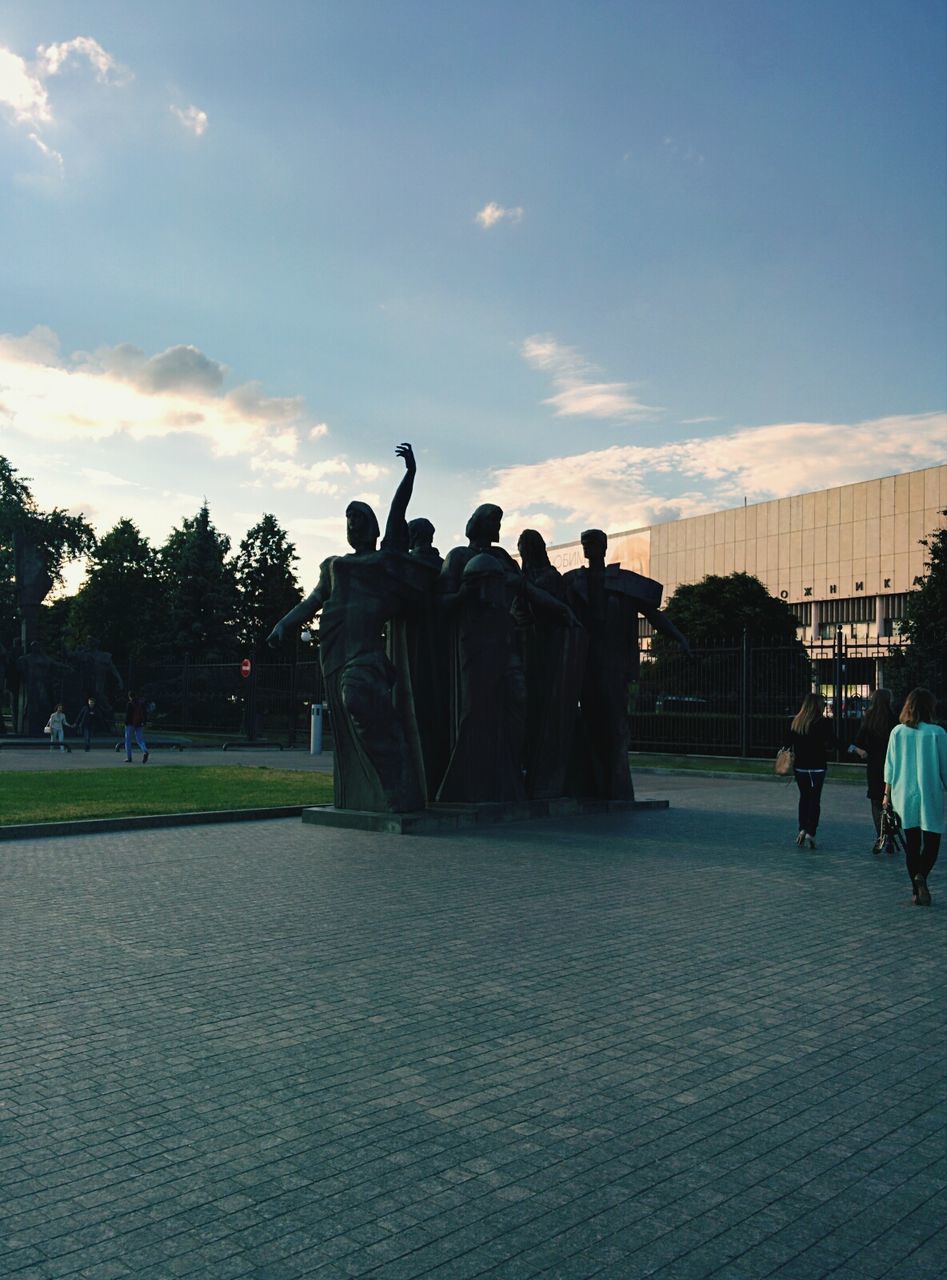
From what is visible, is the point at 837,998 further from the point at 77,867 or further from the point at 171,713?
the point at 171,713

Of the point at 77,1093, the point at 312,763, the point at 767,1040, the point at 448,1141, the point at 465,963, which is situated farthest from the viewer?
the point at 312,763

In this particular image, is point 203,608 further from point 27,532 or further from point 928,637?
point 928,637

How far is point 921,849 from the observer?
27.6 ft

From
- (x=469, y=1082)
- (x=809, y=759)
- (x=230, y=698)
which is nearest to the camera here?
(x=469, y=1082)

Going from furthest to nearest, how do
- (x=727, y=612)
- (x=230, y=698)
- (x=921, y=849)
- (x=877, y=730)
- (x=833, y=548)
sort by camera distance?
(x=833, y=548)
(x=727, y=612)
(x=230, y=698)
(x=877, y=730)
(x=921, y=849)

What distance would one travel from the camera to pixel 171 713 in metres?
44.0

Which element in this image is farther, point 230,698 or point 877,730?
point 230,698

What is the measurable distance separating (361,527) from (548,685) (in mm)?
3282

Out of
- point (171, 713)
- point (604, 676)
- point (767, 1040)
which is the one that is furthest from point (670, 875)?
point (171, 713)

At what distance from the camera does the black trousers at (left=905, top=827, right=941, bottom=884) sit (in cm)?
831

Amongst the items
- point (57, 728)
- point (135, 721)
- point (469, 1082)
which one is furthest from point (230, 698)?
point (469, 1082)

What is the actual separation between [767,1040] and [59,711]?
1207 inches

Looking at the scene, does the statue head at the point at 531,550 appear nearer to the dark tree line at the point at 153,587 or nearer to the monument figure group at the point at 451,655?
the monument figure group at the point at 451,655

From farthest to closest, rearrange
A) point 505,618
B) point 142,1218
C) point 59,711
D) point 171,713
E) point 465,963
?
point 171,713, point 59,711, point 505,618, point 465,963, point 142,1218
